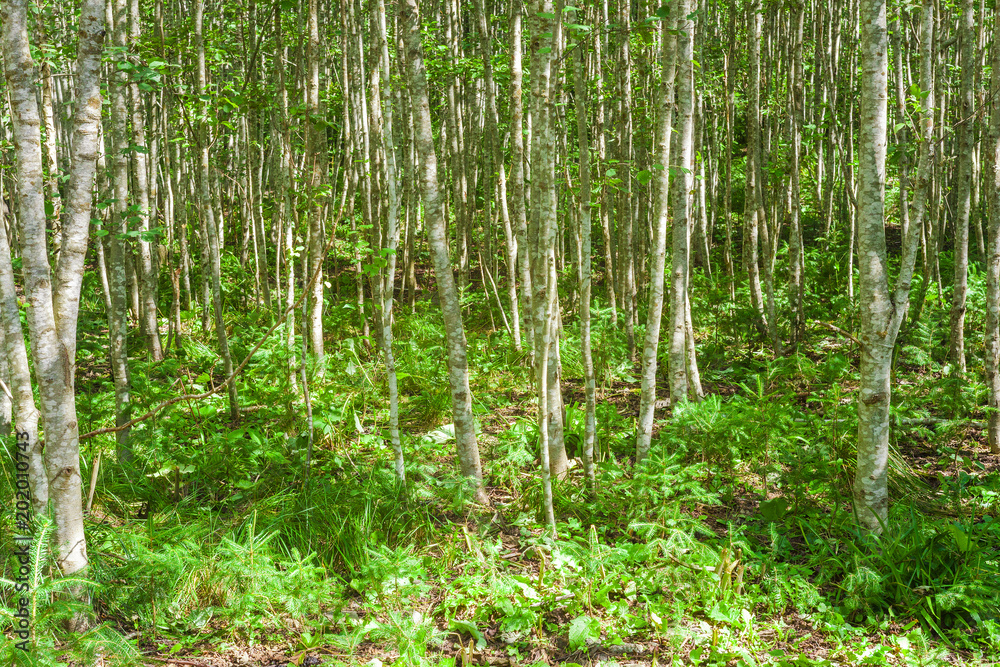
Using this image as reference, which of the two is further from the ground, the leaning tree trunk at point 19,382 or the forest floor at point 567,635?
the leaning tree trunk at point 19,382

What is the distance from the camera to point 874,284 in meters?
3.65

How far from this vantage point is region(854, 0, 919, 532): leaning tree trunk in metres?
3.55

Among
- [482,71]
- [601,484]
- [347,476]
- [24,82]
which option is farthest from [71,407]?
[482,71]

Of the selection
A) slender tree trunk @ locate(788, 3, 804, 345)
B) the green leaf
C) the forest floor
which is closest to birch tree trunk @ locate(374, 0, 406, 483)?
the forest floor

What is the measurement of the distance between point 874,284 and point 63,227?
398 cm

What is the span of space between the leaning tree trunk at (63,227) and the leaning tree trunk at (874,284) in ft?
12.3

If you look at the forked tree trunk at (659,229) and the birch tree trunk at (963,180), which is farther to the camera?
the birch tree trunk at (963,180)

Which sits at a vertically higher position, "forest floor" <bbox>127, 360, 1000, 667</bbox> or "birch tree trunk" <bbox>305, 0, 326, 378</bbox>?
"birch tree trunk" <bbox>305, 0, 326, 378</bbox>

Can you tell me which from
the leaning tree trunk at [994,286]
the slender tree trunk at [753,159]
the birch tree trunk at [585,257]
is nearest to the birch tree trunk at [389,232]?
the birch tree trunk at [585,257]

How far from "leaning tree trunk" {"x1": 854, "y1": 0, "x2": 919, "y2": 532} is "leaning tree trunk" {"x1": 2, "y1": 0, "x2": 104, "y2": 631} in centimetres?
374

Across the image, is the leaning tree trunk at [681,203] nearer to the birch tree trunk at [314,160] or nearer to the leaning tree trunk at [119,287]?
the birch tree trunk at [314,160]

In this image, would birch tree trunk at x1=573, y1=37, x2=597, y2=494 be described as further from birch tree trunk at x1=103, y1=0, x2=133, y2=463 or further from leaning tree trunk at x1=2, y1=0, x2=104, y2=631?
birch tree trunk at x1=103, y1=0, x2=133, y2=463

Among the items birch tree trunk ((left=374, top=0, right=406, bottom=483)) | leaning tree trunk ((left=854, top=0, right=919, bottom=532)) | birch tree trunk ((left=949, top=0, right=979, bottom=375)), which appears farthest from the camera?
birch tree trunk ((left=949, top=0, right=979, bottom=375))

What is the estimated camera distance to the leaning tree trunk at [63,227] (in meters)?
2.62
